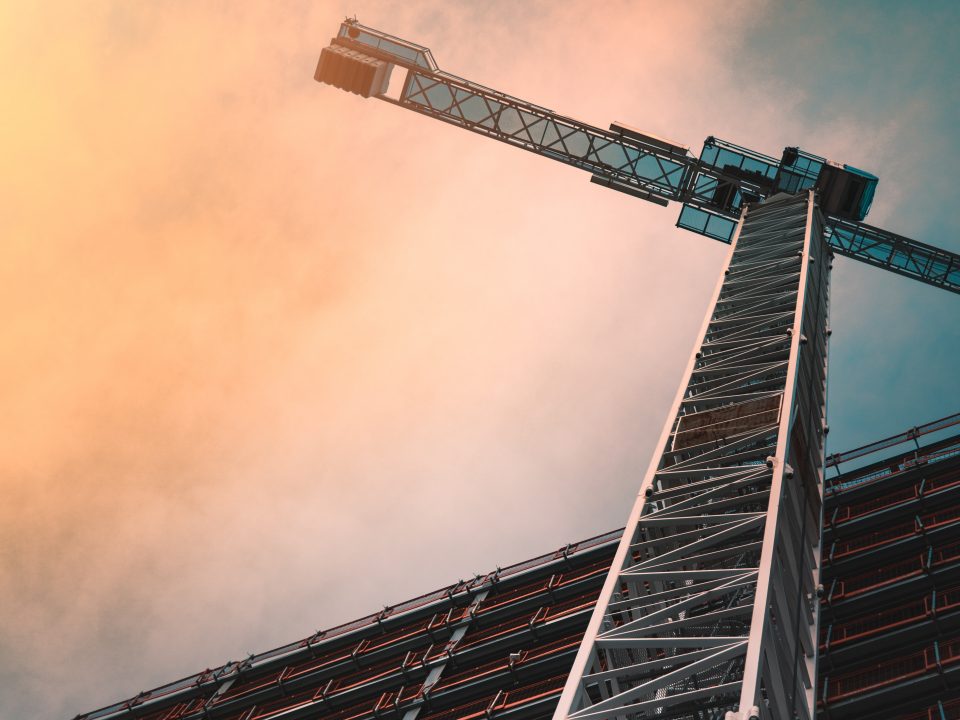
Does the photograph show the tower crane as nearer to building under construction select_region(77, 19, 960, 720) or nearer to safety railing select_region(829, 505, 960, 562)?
building under construction select_region(77, 19, 960, 720)

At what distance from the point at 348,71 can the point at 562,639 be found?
102 ft

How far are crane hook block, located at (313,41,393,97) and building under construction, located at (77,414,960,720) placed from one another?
25793mm

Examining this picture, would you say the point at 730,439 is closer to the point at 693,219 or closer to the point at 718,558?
the point at 718,558

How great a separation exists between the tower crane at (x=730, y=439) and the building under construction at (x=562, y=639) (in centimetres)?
141

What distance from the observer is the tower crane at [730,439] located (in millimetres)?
22203

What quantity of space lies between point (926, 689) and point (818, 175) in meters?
27.1

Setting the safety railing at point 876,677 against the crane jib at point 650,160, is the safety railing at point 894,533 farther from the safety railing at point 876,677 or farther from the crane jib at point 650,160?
the crane jib at point 650,160

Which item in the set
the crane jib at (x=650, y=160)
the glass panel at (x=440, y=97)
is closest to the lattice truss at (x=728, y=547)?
the crane jib at (x=650, y=160)

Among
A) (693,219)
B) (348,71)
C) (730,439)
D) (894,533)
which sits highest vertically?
(348,71)

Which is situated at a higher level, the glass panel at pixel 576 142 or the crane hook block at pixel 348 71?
the crane hook block at pixel 348 71

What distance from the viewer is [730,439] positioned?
1160 inches

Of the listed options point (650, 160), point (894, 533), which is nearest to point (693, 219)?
point (650, 160)

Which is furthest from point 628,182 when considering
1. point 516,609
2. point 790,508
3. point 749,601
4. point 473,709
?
point 749,601

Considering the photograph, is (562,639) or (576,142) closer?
(562,639)
